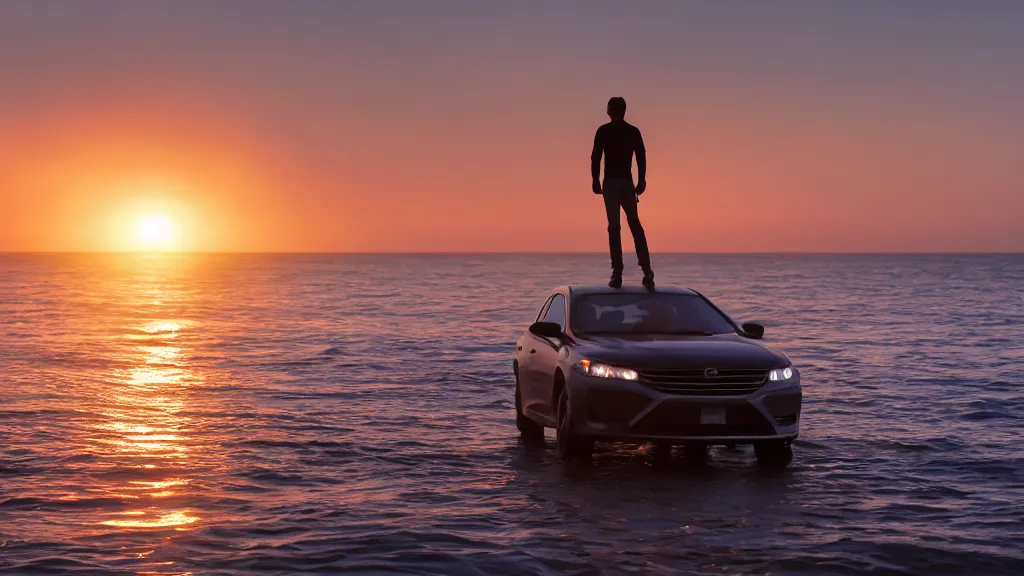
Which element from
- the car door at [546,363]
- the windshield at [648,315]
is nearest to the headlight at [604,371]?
the car door at [546,363]

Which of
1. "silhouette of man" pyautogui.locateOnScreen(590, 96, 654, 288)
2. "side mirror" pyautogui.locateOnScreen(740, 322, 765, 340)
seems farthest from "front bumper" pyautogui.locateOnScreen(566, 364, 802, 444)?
"silhouette of man" pyautogui.locateOnScreen(590, 96, 654, 288)

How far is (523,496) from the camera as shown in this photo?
1010 centimetres

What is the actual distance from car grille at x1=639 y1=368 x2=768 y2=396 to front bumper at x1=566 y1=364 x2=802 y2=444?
61mm

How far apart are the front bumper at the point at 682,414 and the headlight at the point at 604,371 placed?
0.05m

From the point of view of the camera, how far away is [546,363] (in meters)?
12.4

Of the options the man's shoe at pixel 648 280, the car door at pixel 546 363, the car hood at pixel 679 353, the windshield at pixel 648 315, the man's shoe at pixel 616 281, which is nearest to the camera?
the car hood at pixel 679 353

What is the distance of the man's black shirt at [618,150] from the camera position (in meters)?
14.8

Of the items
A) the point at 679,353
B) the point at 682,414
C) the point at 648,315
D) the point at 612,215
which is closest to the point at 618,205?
the point at 612,215

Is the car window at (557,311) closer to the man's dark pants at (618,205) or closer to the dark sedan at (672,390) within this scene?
the dark sedan at (672,390)

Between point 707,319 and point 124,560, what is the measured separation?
20.7ft

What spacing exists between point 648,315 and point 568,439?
5.74 feet

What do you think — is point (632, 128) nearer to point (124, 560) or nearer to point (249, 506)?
point (249, 506)

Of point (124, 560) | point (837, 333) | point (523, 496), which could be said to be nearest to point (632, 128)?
point (523, 496)

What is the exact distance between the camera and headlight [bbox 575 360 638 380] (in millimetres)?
10992
